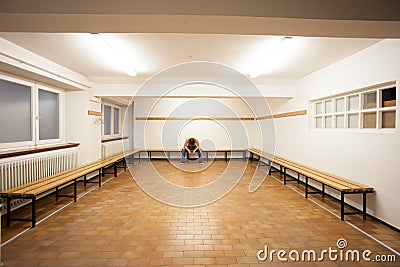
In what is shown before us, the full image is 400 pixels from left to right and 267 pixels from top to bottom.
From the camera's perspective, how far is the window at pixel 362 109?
329 centimetres

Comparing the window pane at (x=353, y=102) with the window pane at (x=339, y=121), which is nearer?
the window pane at (x=353, y=102)

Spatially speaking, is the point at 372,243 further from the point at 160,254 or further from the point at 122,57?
A: the point at 122,57

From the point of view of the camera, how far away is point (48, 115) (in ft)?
16.8

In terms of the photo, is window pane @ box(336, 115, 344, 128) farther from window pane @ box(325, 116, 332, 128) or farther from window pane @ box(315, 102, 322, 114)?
window pane @ box(315, 102, 322, 114)

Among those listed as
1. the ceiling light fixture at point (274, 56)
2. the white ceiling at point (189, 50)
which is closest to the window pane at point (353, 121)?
the white ceiling at point (189, 50)

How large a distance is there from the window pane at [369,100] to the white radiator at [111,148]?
5.86 metres

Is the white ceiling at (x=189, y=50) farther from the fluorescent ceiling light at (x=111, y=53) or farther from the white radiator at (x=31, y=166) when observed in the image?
the white radiator at (x=31, y=166)

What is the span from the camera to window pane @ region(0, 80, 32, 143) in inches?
151

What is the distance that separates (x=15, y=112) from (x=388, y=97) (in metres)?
5.45

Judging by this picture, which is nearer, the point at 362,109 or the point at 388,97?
the point at 388,97

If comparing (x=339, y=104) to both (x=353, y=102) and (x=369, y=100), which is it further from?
(x=369, y=100)

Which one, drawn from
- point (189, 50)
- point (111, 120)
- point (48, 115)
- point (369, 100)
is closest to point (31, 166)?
point (48, 115)

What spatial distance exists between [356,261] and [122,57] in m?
4.03

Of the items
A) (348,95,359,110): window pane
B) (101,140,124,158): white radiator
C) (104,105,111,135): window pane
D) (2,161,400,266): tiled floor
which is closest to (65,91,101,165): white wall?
(101,140,124,158): white radiator
